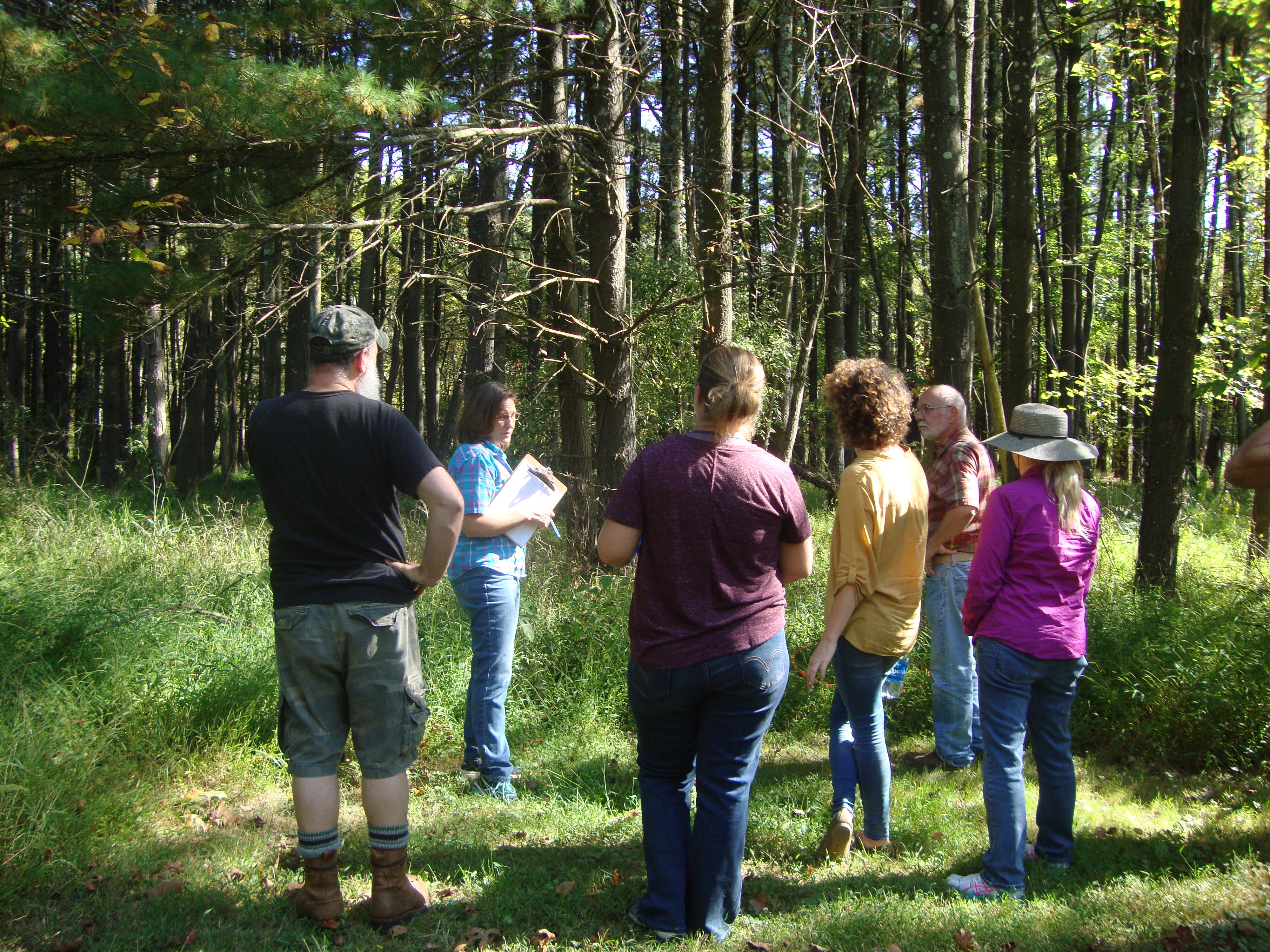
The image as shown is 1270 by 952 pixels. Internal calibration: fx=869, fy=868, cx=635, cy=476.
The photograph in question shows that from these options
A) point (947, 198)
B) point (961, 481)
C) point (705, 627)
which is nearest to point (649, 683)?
point (705, 627)

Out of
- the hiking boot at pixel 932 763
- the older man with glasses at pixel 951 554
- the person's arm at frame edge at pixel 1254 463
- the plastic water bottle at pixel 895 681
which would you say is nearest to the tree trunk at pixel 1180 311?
the older man with glasses at pixel 951 554

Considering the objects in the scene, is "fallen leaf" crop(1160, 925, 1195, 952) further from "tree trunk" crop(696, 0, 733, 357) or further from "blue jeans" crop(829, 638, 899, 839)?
"tree trunk" crop(696, 0, 733, 357)

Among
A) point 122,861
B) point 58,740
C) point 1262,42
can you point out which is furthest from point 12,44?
point 1262,42

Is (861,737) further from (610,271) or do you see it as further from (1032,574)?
(610,271)

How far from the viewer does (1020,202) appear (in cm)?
745

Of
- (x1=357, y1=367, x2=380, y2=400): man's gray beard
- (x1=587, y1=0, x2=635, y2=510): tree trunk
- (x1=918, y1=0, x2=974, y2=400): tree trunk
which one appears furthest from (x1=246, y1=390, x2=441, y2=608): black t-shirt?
(x1=587, y1=0, x2=635, y2=510): tree trunk

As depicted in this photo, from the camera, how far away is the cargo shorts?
2955 mm

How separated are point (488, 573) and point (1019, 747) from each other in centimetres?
240

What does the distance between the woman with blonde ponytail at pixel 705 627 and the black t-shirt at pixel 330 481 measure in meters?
0.79

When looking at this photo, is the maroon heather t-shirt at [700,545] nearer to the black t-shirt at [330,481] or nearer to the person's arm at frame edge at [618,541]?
the person's arm at frame edge at [618,541]

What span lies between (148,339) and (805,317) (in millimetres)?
10261

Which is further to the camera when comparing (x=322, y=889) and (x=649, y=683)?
(x=322, y=889)

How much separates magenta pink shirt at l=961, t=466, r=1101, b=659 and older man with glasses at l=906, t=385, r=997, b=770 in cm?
88

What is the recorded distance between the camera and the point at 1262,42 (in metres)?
3.12
